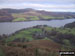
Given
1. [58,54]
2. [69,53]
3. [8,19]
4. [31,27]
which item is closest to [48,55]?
[58,54]

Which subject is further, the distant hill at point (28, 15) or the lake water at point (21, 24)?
the distant hill at point (28, 15)

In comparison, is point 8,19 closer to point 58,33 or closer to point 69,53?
point 58,33

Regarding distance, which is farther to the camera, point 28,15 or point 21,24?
point 28,15

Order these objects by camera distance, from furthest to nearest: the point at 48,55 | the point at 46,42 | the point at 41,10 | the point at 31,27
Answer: the point at 41,10
the point at 31,27
the point at 46,42
the point at 48,55

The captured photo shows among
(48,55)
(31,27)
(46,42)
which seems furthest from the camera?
(31,27)

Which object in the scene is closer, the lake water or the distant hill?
the lake water

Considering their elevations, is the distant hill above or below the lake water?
above

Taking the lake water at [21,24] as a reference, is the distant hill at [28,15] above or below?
above

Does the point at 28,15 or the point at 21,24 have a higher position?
the point at 28,15
